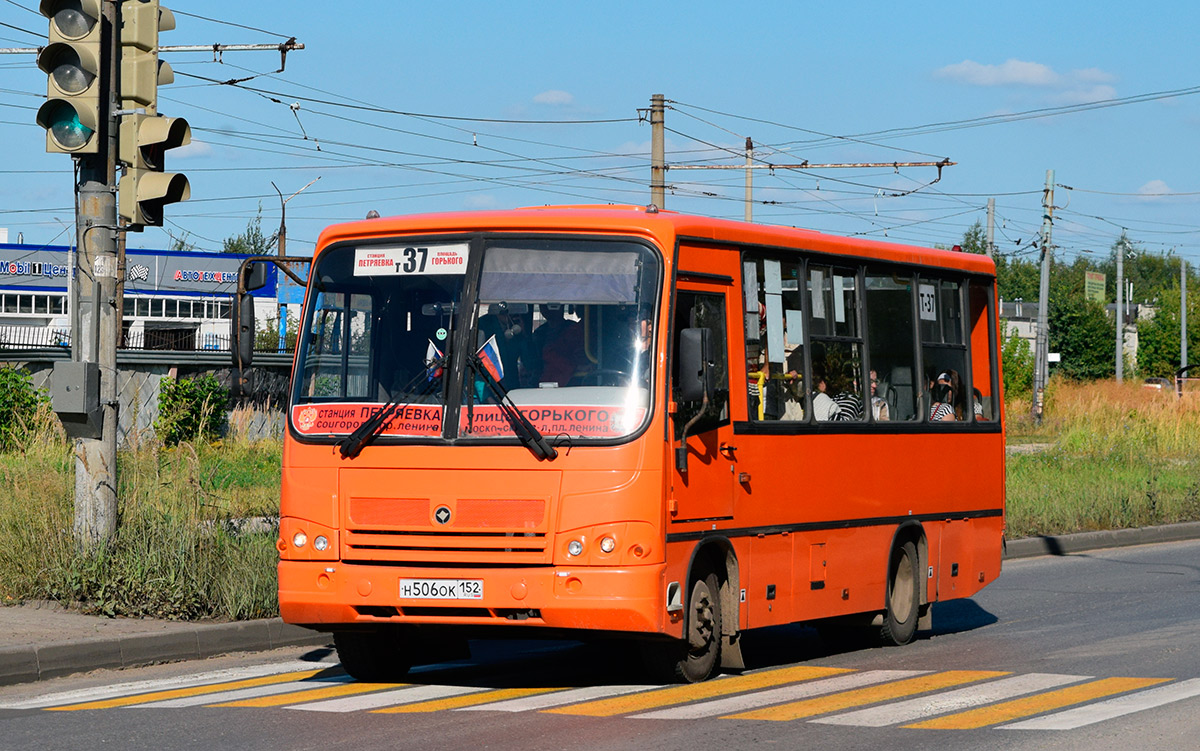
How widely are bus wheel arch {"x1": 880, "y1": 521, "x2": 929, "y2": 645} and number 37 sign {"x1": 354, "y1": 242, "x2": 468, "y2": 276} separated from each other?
14.4ft

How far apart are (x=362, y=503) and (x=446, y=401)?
768 mm

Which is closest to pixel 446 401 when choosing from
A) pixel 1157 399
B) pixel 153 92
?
pixel 153 92

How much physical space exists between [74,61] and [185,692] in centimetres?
460

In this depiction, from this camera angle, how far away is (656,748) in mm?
7527

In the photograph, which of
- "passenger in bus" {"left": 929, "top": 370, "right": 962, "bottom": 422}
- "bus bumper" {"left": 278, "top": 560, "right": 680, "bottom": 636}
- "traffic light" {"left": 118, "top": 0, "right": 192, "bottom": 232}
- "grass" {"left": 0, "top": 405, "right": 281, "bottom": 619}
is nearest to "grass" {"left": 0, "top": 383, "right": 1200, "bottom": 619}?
"grass" {"left": 0, "top": 405, "right": 281, "bottom": 619}

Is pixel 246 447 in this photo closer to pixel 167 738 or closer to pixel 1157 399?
pixel 167 738

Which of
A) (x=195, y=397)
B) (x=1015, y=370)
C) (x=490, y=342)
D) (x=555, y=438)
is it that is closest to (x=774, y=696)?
(x=555, y=438)

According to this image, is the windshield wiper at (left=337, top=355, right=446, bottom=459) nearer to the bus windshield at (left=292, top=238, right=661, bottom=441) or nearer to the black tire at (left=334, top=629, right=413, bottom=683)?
the bus windshield at (left=292, top=238, right=661, bottom=441)

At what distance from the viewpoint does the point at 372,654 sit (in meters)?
10.1

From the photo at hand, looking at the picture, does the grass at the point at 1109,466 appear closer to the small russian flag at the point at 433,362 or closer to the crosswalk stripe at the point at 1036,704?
the crosswalk stripe at the point at 1036,704

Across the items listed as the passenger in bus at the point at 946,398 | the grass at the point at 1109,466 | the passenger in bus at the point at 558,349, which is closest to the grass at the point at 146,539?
the passenger in bus at the point at 558,349

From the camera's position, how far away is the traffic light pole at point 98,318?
39.5 ft

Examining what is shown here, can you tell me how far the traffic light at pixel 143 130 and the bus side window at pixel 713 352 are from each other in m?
4.02

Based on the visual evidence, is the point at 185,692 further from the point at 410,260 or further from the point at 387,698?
the point at 410,260
